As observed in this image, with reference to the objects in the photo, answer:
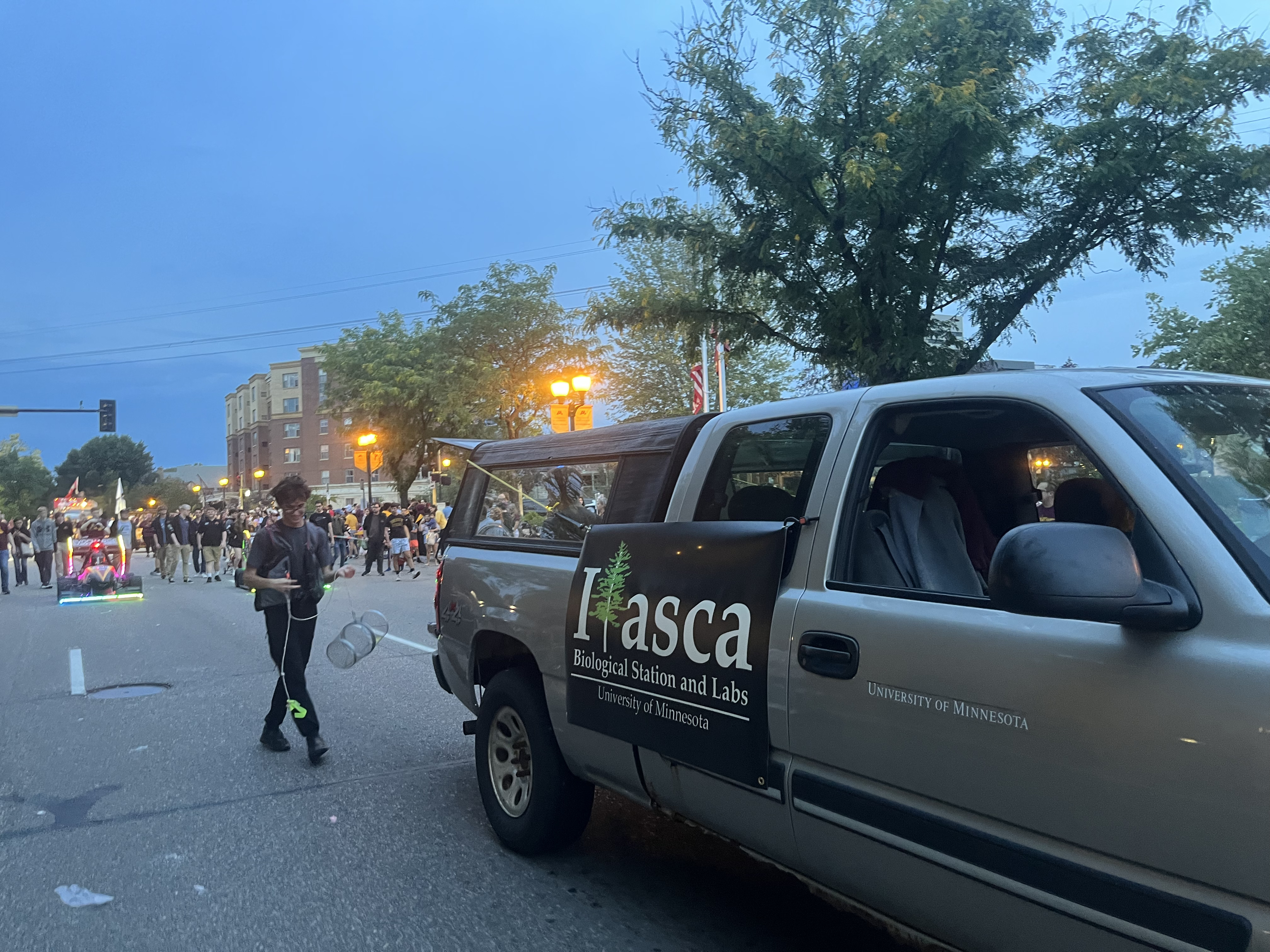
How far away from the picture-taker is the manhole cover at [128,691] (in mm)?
8570

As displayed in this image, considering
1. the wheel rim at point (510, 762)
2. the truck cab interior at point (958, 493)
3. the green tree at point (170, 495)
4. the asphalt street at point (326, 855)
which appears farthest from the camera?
the green tree at point (170, 495)

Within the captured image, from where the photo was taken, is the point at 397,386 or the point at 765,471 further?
the point at 397,386

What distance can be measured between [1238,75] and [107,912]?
46.1 ft

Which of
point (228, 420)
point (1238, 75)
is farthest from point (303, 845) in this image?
point (228, 420)

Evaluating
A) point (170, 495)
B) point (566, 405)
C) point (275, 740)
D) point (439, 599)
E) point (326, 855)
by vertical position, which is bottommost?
point (326, 855)

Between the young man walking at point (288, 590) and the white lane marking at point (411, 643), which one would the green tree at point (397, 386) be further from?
the young man walking at point (288, 590)

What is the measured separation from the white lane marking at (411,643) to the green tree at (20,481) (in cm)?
8666

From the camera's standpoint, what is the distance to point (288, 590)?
20.7 feet

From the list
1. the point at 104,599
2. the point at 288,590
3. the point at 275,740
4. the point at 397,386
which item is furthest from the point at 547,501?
the point at 397,386

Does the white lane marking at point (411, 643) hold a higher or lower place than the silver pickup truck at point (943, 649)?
lower

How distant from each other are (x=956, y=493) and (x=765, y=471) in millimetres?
702

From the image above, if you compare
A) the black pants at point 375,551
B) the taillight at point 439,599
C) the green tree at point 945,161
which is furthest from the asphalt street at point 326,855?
the black pants at point 375,551

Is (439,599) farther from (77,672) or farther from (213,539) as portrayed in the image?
(213,539)

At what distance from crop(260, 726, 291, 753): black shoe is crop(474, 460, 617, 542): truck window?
2.49 m
